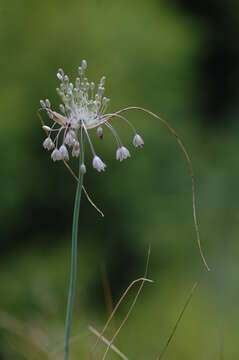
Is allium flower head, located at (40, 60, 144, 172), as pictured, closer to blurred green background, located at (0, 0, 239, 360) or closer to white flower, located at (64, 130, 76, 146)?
white flower, located at (64, 130, 76, 146)

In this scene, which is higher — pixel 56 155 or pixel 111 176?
pixel 56 155

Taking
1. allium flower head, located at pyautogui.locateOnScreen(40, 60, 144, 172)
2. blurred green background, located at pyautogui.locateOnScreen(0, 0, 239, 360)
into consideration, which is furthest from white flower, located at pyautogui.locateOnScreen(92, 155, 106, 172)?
blurred green background, located at pyautogui.locateOnScreen(0, 0, 239, 360)

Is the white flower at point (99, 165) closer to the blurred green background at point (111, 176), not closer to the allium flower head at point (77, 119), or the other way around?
the allium flower head at point (77, 119)

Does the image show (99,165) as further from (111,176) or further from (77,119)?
(111,176)

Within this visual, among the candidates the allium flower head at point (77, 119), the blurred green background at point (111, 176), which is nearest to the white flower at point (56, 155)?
the allium flower head at point (77, 119)

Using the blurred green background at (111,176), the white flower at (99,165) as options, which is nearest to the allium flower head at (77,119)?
the white flower at (99,165)

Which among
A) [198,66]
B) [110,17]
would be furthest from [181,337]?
[198,66]

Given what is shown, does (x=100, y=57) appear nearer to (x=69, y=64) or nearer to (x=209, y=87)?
(x=69, y=64)

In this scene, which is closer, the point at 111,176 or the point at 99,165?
the point at 99,165

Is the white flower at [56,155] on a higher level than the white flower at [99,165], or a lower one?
higher

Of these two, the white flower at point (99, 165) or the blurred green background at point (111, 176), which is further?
the blurred green background at point (111, 176)

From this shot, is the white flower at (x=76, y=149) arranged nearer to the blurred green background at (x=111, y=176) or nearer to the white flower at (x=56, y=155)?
the white flower at (x=56, y=155)

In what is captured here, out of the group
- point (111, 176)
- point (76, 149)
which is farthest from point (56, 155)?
point (111, 176)
